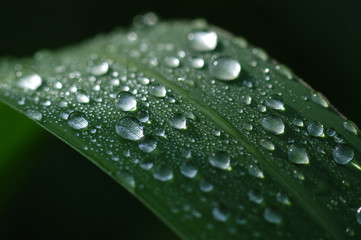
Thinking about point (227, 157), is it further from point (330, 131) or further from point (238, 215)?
point (330, 131)

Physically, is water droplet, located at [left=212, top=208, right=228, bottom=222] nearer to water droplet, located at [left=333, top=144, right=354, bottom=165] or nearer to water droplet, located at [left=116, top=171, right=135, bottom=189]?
water droplet, located at [left=116, top=171, right=135, bottom=189]

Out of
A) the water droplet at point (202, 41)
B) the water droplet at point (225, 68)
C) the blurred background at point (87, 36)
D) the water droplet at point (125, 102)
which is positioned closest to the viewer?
the water droplet at point (125, 102)

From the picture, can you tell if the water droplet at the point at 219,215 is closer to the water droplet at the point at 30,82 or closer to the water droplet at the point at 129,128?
the water droplet at the point at 129,128

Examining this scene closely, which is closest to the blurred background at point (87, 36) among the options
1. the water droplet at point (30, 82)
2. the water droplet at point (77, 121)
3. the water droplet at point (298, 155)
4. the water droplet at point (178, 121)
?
the water droplet at point (30, 82)

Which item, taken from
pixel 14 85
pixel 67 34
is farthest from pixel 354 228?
pixel 67 34

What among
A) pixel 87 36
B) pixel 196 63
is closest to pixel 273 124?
pixel 196 63

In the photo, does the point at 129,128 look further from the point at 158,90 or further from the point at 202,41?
the point at 202,41

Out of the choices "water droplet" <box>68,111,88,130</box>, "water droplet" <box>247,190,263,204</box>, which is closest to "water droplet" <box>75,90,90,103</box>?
"water droplet" <box>68,111,88,130</box>
